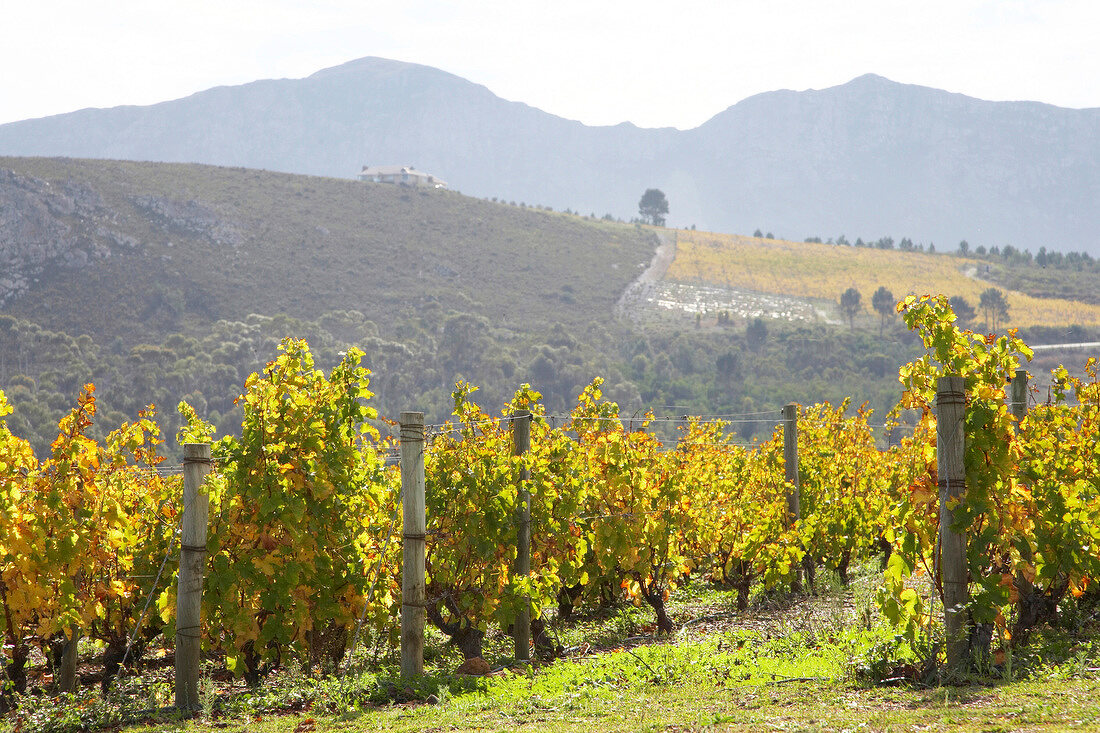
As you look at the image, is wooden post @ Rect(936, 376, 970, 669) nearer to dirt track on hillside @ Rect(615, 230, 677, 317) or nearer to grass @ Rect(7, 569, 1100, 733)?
grass @ Rect(7, 569, 1100, 733)

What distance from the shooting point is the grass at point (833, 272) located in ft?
198

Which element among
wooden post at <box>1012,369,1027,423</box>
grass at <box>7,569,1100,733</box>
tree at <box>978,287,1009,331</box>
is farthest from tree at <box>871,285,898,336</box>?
grass at <box>7,569,1100,733</box>

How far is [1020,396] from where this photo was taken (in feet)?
23.8

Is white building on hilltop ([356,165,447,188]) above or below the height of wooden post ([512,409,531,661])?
above

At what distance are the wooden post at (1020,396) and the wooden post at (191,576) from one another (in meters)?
5.70

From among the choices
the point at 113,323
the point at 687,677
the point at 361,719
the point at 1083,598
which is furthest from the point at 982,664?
the point at 113,323

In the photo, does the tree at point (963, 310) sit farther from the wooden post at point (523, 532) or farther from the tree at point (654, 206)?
the wooden post at point (523, 532)

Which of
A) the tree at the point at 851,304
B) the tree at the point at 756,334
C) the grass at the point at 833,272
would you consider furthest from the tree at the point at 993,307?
the tree at the point at 756,334

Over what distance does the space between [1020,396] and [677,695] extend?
147 inches

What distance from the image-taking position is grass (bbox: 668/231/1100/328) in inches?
2378

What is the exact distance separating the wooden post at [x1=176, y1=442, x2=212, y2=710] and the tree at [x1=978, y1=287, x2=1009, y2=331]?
57.1 meters

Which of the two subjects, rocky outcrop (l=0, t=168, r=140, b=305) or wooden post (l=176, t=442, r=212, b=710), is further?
rocky outcrop (l=0, t=168, r=140, b=305)

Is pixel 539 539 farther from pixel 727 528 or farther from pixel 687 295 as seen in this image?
pixel 687 295

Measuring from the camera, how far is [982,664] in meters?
5.11
